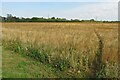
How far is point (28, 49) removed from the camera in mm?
10492

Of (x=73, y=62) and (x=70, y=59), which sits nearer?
(x=73, y=62)

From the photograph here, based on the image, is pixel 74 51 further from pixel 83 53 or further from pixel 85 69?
pixel 85 69

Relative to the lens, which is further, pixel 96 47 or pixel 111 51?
pixel 96 47

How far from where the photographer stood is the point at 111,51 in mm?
7727

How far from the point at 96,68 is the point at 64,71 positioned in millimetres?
956

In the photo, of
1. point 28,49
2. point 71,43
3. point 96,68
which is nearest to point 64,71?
point 96,68

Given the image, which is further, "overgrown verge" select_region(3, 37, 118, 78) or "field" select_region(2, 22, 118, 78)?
"field" select_region(2, 22, 118, 78)

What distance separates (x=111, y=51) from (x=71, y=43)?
83.2 inches

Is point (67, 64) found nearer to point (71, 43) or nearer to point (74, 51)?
point (74, 51)

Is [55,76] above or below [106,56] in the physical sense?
below

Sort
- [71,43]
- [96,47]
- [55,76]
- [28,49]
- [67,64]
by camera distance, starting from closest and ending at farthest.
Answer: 1. [55,76]
2. [67,64]
3. [96,47]
4. [71,43]
5. [28,49]

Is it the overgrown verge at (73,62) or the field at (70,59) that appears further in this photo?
the field at (70,59)

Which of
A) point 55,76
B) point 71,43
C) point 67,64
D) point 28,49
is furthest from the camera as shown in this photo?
point 28,49

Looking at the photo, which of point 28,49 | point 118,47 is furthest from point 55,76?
point 28,49
